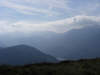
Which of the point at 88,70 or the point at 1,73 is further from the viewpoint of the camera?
the point at 88,70

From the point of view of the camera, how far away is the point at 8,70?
84.3 ft

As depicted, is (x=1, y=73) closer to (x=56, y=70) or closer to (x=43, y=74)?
(x=43, y=74)

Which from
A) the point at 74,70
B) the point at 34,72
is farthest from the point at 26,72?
the point at 74,70

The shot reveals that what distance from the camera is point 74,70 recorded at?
2641 centimetres

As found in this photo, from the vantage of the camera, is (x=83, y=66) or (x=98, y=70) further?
(x=83, y=66)

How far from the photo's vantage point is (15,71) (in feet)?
82.7

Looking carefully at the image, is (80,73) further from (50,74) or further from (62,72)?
(50,74)

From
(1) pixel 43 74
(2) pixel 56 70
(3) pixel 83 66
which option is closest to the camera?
(1) pixel 43 74

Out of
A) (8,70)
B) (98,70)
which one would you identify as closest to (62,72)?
(98,70)

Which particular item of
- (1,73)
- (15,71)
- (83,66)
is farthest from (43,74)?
(83,66)

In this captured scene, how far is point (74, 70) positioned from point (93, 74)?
324 cm

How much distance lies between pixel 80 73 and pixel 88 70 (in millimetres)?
2324

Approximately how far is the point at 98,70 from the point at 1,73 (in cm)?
1674

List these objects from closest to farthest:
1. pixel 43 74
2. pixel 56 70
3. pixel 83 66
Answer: pixel 43 74 → pixel 56 70 → pixel 83 66
